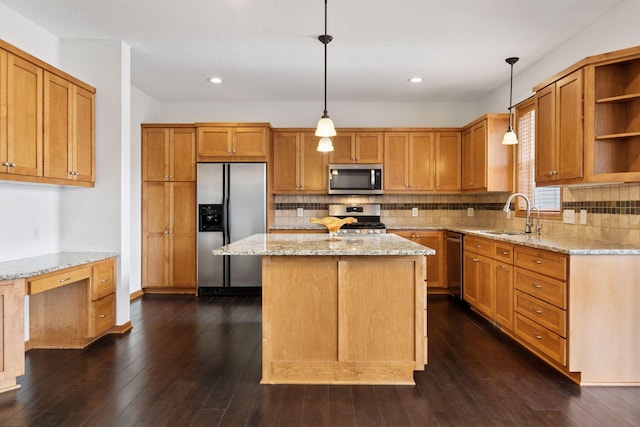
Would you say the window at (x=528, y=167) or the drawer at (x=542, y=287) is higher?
the window at (x=528, y=167)

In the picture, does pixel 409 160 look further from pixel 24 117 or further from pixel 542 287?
pixel 24 117

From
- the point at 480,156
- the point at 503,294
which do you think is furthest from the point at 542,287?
the point at 480,156

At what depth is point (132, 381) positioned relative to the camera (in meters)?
2.68

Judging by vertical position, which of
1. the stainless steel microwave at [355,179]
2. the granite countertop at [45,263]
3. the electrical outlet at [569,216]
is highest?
the stainless steel microwave at [355,179]

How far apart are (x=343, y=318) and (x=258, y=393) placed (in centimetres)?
72

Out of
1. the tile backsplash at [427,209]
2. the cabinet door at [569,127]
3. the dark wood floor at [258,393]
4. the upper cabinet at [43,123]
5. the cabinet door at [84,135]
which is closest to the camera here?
the dark wood floor at [258,393]

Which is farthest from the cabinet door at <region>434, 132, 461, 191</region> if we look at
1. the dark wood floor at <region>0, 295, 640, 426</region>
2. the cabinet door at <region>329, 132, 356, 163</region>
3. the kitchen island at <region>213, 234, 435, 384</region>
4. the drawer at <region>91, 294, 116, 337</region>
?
the drawer at <region>91, 294, 116, 337</region>

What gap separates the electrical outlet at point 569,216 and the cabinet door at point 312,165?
2937 mm

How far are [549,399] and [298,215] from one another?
4.01 metres

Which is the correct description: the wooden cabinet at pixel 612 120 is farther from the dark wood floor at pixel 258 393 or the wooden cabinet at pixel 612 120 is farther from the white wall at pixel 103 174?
the white wall at pixel 103 174

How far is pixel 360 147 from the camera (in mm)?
5602

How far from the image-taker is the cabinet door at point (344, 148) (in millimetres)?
5602

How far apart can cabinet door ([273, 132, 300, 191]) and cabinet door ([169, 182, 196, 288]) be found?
1.15m

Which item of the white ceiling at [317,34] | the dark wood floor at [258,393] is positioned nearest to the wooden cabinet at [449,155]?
the white ceiling at [317,34]
